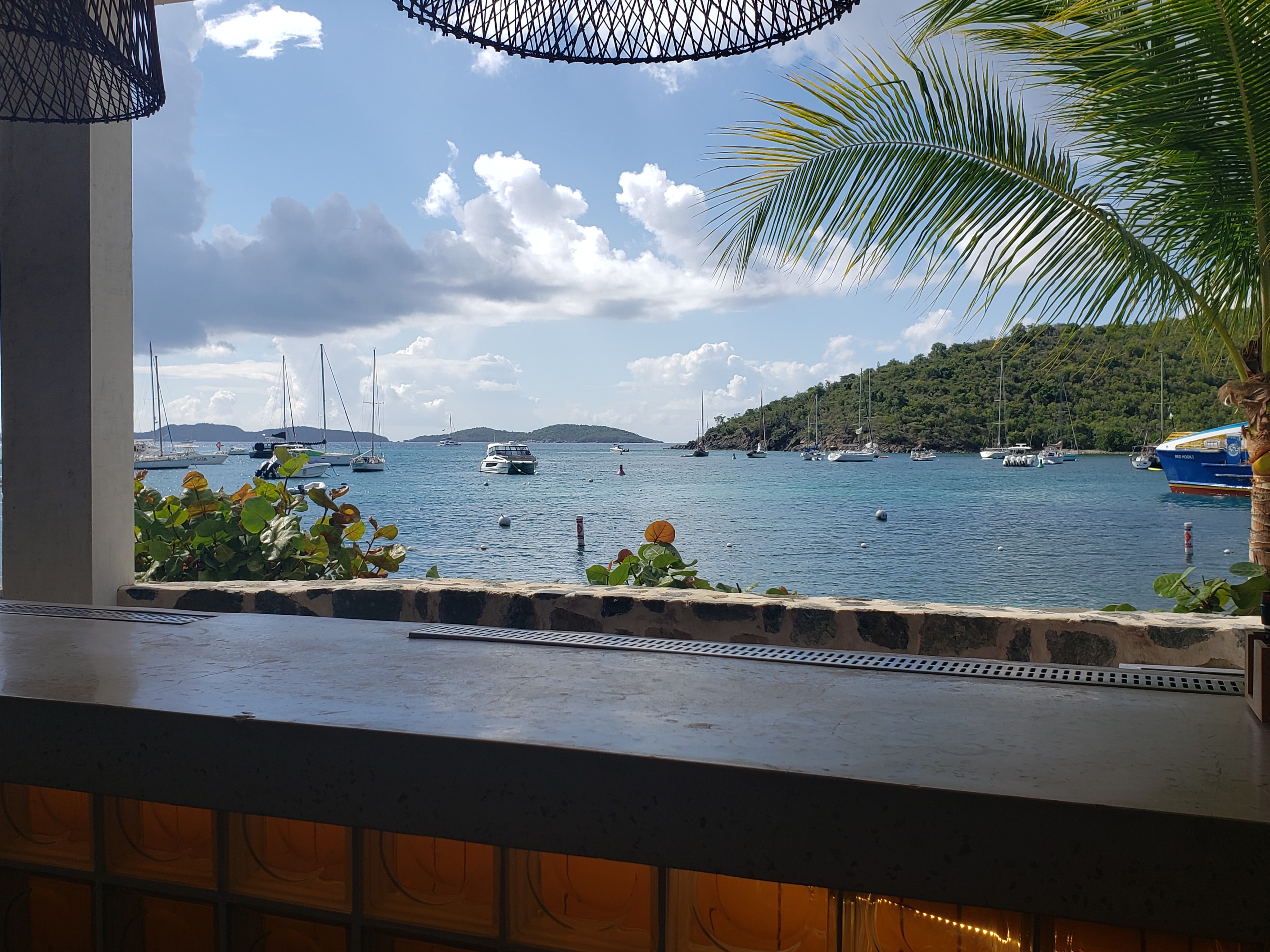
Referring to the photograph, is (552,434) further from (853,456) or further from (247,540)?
(247,540)

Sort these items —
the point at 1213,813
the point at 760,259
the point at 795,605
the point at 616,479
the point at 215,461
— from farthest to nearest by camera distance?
the point at 215,461, the point at 616,479, the point at 760,259, the point at 795,605, the point at 1213,813

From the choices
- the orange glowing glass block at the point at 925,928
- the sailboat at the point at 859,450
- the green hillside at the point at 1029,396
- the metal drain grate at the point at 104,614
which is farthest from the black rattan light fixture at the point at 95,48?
the sailboat at the point at 859,450

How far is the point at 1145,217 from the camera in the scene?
3.10 metres

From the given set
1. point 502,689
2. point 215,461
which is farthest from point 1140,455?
point 215,461

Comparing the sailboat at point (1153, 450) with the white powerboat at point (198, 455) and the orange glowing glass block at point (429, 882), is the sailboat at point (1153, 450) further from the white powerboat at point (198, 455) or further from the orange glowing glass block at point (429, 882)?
the white powerboat at point (198, 455)

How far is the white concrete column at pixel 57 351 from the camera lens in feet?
9.64

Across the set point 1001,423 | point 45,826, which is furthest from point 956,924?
point 1001,423

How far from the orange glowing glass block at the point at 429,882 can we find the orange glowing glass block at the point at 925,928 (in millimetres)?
387

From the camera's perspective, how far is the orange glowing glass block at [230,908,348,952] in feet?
3.22

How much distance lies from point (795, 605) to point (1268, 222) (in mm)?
2102

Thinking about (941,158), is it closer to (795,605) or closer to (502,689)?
(795,605)

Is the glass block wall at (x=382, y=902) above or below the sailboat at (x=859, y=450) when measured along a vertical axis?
below

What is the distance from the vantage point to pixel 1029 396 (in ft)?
103

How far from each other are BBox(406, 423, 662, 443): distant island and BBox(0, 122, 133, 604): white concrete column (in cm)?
7431
